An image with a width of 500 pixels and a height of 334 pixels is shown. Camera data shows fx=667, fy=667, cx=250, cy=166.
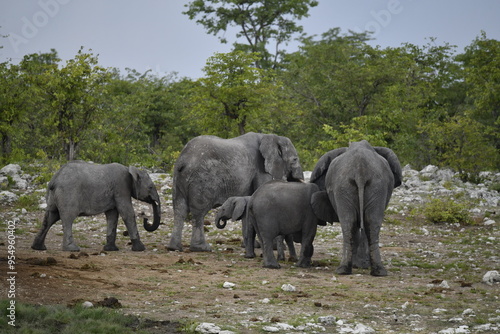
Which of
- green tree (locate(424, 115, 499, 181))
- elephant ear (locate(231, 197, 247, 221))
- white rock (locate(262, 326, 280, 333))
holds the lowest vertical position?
white rock (locate(262, 326, 280, 333))

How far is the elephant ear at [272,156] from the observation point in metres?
16.0

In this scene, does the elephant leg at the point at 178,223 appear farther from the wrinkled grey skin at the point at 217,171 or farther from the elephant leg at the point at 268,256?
the elephant leg at the point at 268,256

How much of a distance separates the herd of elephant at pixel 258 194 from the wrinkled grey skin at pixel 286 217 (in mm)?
19

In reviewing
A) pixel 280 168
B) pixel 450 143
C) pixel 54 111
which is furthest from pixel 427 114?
pixel 280 168

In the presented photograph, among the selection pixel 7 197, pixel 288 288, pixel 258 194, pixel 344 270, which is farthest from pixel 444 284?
pixel 7 197

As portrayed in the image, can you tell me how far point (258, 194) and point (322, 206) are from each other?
1.29 meters

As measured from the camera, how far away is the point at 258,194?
510 inches

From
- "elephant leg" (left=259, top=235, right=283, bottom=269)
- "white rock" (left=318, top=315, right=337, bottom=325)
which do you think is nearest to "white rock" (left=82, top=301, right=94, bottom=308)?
"white rock" (left=318, top=315, right=337, bottom=325)

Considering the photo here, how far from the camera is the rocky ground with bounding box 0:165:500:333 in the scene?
7902 millimetres

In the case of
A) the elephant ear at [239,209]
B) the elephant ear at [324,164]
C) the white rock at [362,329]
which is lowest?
the white rock at [362,329]

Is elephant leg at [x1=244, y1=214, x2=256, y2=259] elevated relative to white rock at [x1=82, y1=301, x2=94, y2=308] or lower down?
elevated

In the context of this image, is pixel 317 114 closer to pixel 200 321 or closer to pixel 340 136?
pixel 340 136

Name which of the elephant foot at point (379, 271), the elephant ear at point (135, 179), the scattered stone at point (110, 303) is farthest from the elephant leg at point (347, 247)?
the elephant ear at point (135, 179)

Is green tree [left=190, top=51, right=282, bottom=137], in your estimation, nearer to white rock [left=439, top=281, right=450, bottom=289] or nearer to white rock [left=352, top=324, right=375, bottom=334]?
white rock [left=439, top=281, right=450, bottom=289]
